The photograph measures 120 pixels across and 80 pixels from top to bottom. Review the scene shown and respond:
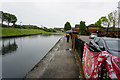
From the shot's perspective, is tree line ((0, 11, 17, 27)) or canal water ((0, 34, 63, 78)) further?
tree line ((0, 11, 17, 27))

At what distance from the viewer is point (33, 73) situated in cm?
329

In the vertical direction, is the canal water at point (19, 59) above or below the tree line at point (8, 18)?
below

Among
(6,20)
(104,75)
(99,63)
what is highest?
(6,20)

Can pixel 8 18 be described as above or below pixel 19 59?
above

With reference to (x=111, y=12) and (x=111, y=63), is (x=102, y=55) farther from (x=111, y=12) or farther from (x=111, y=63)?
(x=111, y=12)

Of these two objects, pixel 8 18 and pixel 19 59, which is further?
pixel 8 18

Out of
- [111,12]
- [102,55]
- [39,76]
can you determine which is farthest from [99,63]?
[111,12]

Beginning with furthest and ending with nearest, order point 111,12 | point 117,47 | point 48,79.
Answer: point 111,12 < point 117,47 < point 48,79

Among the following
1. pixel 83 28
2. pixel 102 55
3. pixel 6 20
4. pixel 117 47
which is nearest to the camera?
pixel 102 55

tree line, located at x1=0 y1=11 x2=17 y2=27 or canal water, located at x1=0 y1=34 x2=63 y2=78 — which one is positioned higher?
tree line, located at x1=0 y1=11 x2=17 y2=27

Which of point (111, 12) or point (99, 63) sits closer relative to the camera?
point (99, 63)

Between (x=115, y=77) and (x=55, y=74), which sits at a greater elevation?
(x=115, y=77)

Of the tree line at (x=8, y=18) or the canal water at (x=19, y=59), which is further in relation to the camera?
the tree line at (x=8, y=18)

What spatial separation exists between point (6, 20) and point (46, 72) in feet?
237
